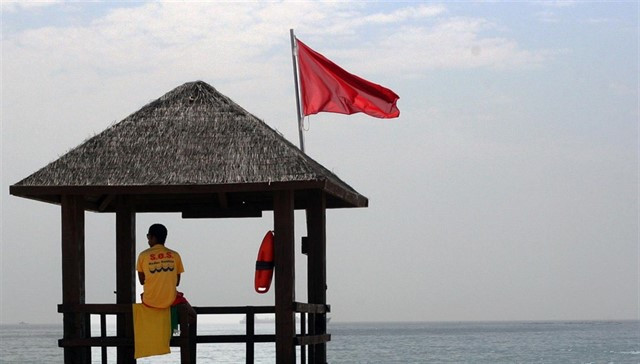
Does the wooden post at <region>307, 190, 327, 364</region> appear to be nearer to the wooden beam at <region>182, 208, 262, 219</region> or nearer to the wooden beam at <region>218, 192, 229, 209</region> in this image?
the wooden beam at <region>218, 192, 229, 209</region>

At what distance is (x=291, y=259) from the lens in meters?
14.6

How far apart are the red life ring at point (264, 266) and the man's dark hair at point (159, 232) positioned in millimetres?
1225

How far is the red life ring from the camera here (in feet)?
50.0

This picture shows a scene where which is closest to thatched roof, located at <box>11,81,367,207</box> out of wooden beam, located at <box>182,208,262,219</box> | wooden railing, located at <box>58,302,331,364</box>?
wooden railing, located at <box>58,302,331,364</box>

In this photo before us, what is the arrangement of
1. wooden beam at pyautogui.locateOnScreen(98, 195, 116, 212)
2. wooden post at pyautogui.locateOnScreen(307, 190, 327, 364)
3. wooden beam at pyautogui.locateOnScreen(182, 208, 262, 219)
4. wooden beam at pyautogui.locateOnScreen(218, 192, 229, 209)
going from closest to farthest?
wooden post at pyautogui.locateOnScreen(307, 190, 327, 364)
wooden beam at pyautogui.locateOnScreen(218, 192, 229, 209)
wooden beam at pyautogui.locateOnScreen(98, 195, 116, 212)
wooden beam at pyautogui.locateOnScreen(182, 208, 262, 219)

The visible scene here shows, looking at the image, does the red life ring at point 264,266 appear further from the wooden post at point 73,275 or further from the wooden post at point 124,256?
the wooden post at point 124,256

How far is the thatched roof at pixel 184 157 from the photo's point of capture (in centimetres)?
1450

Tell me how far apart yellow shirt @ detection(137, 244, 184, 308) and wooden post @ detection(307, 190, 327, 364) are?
236 centimetres

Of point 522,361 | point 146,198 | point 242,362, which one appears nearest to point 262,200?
point 146,198

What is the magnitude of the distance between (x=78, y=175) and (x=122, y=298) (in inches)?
116

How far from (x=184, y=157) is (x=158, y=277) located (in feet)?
4.64

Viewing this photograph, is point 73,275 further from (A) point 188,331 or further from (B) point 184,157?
(B) point 184,157

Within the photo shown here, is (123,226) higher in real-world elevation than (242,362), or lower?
higher

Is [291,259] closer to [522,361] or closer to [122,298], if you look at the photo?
[122,298]
